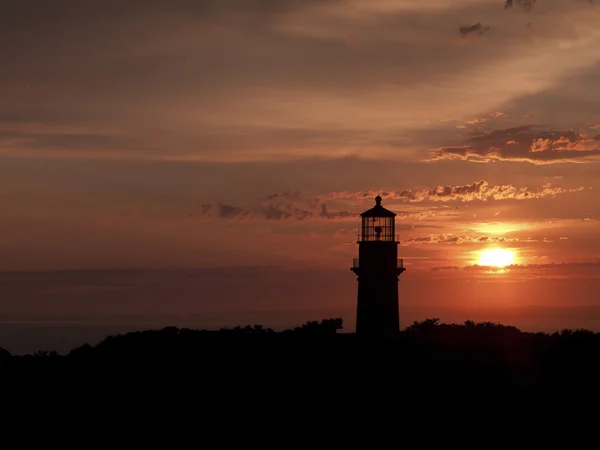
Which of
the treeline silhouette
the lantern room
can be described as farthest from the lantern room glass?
the treeline silhouette

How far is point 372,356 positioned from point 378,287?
874 cm

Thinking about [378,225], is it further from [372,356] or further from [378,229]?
[372,356]

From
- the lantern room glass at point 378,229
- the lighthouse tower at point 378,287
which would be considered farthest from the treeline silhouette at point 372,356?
the lantern room glass at point 378,229

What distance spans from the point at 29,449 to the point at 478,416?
1682cm

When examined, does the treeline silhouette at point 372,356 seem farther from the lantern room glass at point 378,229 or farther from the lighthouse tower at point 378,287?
the lantern room glass at point 378,229

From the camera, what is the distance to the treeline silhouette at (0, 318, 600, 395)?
128 feet

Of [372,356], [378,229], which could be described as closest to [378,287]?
[378,229]

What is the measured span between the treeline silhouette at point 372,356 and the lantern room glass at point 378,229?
5613mm

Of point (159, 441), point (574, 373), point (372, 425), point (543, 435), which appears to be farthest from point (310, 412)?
point (574, 373)

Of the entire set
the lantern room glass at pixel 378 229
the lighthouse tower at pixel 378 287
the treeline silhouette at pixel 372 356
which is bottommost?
the treeline silhouette at pixel 372 356

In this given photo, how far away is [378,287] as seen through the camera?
165 ft

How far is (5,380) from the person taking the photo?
43.5 m

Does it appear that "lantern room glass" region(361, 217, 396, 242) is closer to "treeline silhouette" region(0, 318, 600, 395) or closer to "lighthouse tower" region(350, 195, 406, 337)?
"lighthouse tower" region(350, 195, 406, 337)

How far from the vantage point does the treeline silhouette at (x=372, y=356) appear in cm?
3916
